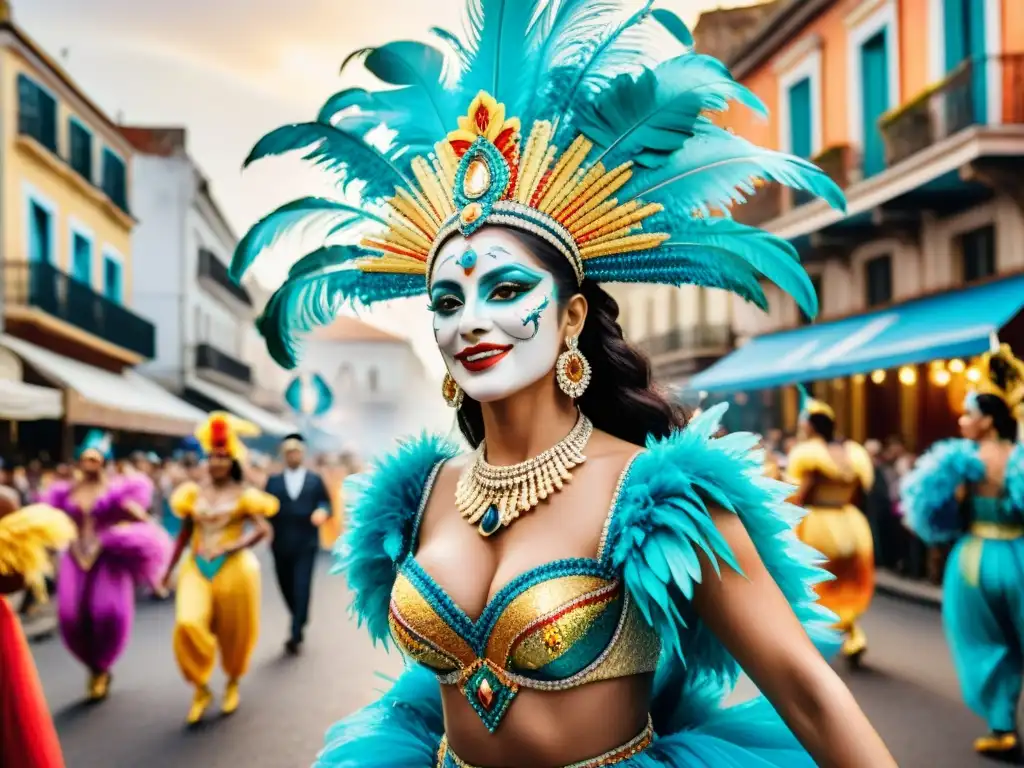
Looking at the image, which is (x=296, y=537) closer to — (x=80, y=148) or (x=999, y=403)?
(x=999, y=403)

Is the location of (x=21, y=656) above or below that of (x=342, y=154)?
below

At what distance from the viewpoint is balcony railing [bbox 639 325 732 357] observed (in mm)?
20281

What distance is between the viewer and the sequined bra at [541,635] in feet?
6.22

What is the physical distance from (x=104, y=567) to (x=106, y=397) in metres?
10.4

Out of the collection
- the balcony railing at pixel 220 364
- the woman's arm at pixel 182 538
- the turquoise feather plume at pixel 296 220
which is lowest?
the woman's arm at pixel 182 538

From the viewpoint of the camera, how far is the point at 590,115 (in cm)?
214

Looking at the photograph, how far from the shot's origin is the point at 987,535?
564 cm

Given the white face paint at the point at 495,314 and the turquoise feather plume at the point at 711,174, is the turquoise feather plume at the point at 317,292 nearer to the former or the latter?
the white face paint at the point at 495,314

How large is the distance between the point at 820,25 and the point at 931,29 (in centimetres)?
347

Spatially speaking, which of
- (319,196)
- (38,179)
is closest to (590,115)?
(319,196)

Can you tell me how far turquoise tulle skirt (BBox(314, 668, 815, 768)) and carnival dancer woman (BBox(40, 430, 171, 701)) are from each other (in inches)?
209

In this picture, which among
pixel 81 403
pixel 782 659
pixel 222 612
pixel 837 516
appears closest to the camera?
pixel 782 659

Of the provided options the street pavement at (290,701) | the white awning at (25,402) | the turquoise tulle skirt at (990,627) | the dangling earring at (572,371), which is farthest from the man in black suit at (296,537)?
the dangling earring at (572,371)

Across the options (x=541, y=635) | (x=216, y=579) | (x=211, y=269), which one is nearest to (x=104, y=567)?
(x=216, y=579)
